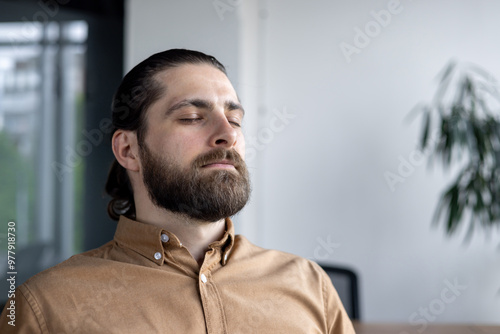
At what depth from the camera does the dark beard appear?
128 centimetres

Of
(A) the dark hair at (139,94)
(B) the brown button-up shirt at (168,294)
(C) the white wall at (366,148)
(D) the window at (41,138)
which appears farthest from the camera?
(C) the white wall at (366,148)

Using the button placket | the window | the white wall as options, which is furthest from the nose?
the white wall

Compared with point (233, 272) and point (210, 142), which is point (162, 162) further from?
point (233, 272)

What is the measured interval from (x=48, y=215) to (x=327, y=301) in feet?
5.89

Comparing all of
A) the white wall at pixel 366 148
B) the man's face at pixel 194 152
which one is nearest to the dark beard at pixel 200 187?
the man's face at pixel 194 152

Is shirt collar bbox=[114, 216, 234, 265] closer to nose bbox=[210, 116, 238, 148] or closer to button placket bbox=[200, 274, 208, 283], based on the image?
button placket bbox=[200, 274, 208, 283]

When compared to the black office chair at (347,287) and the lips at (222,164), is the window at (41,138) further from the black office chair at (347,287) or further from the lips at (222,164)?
the lips at (222,164)

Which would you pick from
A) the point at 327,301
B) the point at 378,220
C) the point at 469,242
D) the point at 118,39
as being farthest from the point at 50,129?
the point at 469,242

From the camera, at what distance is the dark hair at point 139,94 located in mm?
1409

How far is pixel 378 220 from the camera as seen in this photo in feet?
11.3

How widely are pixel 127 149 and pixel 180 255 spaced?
0.38m

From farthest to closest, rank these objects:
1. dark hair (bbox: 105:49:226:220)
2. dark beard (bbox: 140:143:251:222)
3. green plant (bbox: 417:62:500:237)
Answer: green plant (bbox: 417:62:500:237) < dark hair (bbox: 105:49:226:220) < dark beard (bbox: 140:143:251:222)

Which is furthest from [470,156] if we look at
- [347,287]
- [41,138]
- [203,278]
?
[41,138]

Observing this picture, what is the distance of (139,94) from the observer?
4.68ft
